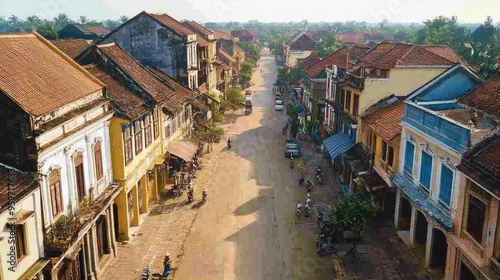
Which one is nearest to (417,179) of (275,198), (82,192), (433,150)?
(433,150)

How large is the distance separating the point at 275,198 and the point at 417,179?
11759 millimetres

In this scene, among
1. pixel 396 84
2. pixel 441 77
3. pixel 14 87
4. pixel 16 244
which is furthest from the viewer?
pixel 396 84

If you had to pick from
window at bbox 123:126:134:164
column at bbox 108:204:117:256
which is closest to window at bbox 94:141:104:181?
column at bbox 108:204:117:256

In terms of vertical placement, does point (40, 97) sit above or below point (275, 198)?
above

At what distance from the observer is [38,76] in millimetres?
19719

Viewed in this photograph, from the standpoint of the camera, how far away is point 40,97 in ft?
59.0

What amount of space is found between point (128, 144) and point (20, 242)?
35.4 feet

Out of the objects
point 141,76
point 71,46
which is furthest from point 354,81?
point 71,46

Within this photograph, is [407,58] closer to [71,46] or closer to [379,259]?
[379,259]

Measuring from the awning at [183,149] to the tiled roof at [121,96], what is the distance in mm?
7337

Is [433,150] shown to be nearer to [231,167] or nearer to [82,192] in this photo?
[82,192]

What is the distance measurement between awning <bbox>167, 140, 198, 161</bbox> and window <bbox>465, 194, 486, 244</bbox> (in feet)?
68.3

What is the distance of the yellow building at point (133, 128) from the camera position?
25031 millimetres

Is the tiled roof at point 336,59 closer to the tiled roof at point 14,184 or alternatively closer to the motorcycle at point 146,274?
the motorcycle at point 146,274
